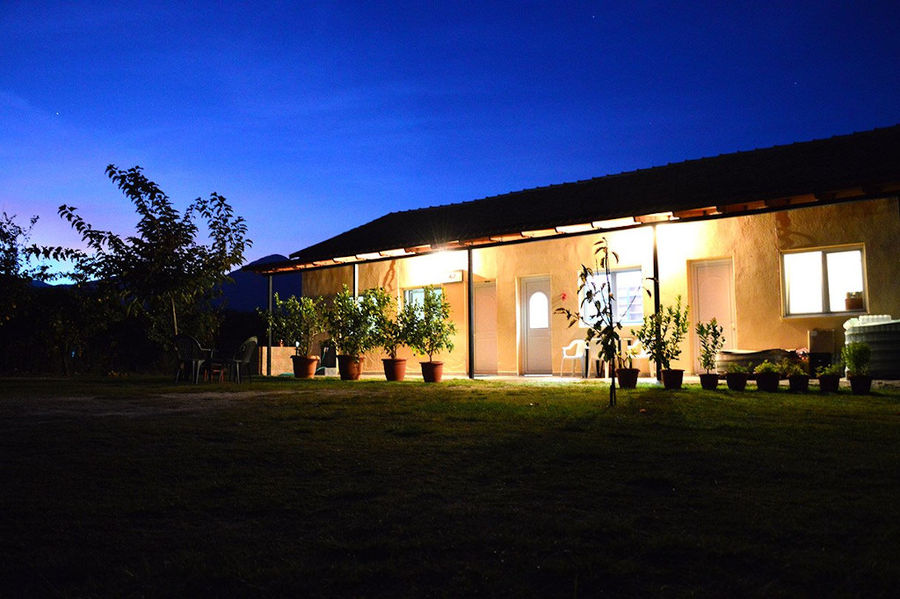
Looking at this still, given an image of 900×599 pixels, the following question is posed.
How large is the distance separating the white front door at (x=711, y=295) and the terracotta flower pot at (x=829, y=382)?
3232 mm

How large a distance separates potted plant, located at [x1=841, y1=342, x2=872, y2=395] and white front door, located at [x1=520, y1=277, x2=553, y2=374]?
6.12 meters

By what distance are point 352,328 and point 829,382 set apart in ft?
25.4

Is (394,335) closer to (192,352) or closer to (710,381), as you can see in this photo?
(192,352)

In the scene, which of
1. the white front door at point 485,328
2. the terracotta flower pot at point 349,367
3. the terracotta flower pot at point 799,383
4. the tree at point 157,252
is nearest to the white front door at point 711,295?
the terracotta flower pot at point 799,383

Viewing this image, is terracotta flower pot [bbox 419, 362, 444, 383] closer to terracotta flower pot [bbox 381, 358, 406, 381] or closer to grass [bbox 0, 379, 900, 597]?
terracotta flower pot [bbox 381, 358, 406, 381]

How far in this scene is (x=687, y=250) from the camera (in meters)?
11.2

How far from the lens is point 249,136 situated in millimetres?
20391

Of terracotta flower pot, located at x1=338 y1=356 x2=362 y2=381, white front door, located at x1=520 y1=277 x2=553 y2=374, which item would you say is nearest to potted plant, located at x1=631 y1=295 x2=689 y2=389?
white front door, located at x1=520 y1=277 x2=553 y2=374

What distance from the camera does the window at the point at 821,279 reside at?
994cm

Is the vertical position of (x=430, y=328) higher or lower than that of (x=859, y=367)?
higher

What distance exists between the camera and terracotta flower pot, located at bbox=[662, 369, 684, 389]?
8398mm

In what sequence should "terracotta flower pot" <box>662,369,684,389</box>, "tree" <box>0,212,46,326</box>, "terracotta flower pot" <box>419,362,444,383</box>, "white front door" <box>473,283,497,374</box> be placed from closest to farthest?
"terracotta flower pot" <box>662,369,684,389</box> → "terracotta flower pot" <box>419,362,444,383</box> → "tree" <box>0,212,46,326</box> → "white front door" <box>473,283,497,374</box>

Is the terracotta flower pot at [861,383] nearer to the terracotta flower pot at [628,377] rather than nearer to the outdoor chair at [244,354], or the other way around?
the terracotta flower pot at [628,377]

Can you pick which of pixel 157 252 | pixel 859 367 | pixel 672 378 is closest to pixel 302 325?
pixel 157 252
